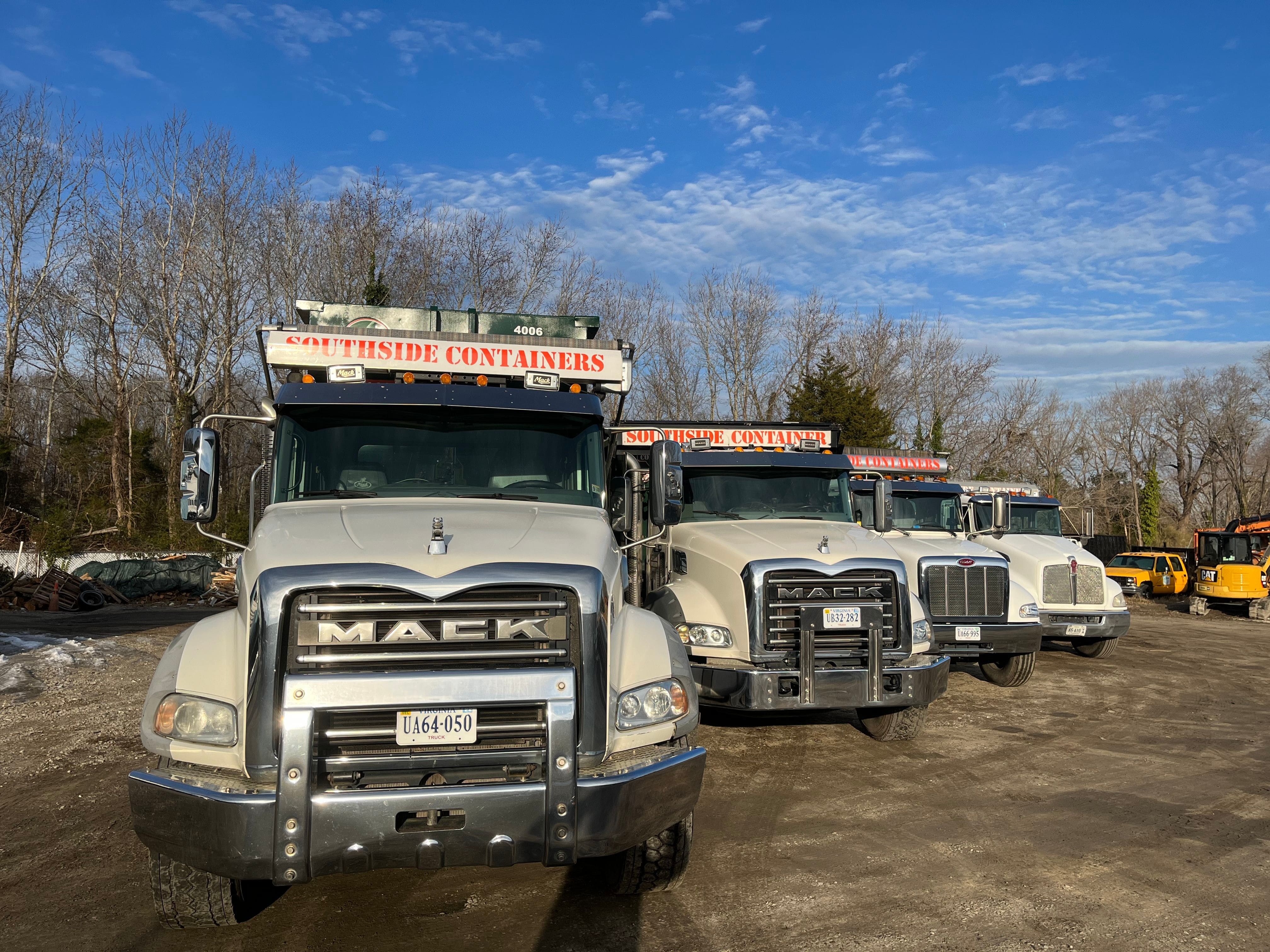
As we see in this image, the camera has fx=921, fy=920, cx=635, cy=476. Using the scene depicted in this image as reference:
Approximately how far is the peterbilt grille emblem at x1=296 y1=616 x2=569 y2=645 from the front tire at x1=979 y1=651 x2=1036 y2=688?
27.9 feet

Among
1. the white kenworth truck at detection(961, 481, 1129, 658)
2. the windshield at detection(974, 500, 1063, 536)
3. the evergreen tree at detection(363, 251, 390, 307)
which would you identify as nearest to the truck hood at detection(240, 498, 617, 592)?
the white kenworth truck at detection(961, 481, 1129, 658)

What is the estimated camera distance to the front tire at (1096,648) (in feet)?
45.3

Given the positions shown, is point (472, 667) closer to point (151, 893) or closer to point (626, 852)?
point (626, 852)

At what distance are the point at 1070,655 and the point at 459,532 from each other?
12901 millimetres

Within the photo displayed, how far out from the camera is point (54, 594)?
21031mm

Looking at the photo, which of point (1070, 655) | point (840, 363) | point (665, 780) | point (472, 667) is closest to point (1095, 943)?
point (665, 780)

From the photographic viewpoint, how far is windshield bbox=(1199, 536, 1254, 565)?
22781mm

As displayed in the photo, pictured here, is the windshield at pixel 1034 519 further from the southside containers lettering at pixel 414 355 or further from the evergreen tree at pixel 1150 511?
the evergreen tree at pixel 1150 511

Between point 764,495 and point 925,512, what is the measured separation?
183 inches

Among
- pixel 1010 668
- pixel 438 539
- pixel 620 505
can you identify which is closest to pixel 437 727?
pixel 438 539

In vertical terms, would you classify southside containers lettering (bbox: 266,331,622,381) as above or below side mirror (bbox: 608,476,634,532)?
above

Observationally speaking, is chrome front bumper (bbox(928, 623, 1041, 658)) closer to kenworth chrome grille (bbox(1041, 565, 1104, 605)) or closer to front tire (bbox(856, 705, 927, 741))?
front tire (bbox(856, 705, 927, 741))

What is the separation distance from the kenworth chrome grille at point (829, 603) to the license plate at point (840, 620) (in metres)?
0.04

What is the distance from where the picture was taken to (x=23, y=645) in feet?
42.3
